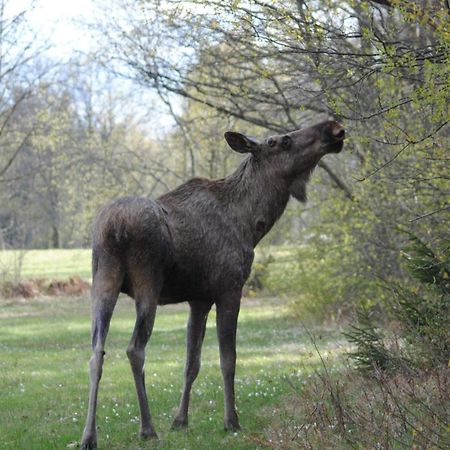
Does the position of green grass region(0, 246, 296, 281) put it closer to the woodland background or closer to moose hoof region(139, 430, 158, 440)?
the woodland background

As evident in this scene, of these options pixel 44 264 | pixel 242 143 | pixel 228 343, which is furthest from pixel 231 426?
pixel 44 264

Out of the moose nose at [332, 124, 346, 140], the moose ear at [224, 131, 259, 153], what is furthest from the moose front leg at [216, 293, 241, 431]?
the moose nose at [332, 124, 346, 140]

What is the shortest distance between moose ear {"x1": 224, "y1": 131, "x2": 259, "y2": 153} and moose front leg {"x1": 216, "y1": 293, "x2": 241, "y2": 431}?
4.93 feet

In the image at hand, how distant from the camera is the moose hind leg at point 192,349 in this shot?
8.04 m

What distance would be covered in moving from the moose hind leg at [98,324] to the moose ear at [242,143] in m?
1.86

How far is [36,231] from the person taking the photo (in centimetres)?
6084

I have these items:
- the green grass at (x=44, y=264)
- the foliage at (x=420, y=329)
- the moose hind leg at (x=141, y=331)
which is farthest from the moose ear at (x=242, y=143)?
the green grass at (x=44, y=264)

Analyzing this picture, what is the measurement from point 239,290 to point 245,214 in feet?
2.56

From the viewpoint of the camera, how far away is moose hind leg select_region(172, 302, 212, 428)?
26.4ft

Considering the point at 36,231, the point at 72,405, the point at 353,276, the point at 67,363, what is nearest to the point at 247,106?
the point at 353,276

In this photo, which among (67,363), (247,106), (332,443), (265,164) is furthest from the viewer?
(247,106)

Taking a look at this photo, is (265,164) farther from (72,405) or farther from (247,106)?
(247,106)

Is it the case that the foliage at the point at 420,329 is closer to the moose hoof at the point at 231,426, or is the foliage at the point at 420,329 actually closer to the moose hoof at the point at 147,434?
the moose hoof at the point at 231,426

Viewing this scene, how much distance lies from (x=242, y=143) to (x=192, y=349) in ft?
6.79
